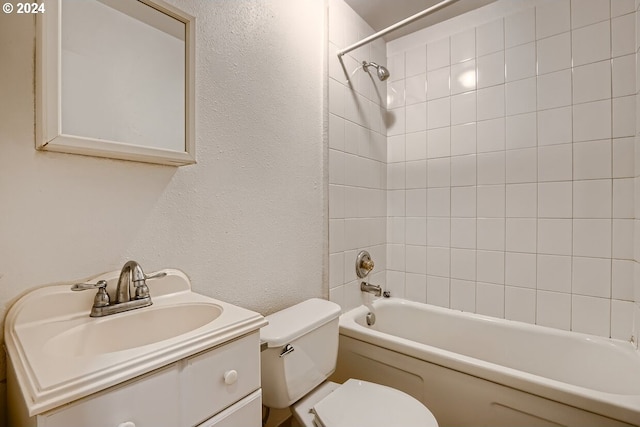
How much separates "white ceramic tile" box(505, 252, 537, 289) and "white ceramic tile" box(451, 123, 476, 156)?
71 cm

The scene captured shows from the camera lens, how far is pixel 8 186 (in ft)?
2.40

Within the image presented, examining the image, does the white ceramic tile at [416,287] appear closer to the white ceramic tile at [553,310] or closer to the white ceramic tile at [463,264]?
the white ceramic tile at [463,264]

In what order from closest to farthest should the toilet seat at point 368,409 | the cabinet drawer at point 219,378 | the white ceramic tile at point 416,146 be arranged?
1. the cabinet drawer at point 219,378
2. the toilet seat at point 368,409
3. the white ceramic tile at point 416,146

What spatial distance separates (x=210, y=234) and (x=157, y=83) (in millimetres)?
553

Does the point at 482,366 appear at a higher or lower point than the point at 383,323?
higher

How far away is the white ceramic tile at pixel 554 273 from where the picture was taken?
5.34 ft

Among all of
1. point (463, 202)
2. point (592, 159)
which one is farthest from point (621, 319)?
point (463, 202)

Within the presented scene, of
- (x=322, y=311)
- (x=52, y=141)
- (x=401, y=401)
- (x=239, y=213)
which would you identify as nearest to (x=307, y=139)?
(x=239, y=213)

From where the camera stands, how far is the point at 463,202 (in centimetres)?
195

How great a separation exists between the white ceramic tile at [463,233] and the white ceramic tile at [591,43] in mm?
1024

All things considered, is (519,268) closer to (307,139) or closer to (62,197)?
(307,139)

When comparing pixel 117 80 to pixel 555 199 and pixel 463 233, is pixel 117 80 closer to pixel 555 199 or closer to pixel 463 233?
pixel 463 233

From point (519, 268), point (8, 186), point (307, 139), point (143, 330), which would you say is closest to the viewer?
point (8, 186)

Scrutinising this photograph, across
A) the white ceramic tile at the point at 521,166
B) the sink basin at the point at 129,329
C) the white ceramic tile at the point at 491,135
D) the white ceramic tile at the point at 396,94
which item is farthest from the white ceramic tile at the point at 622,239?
the sink basin at the point at 129,329
